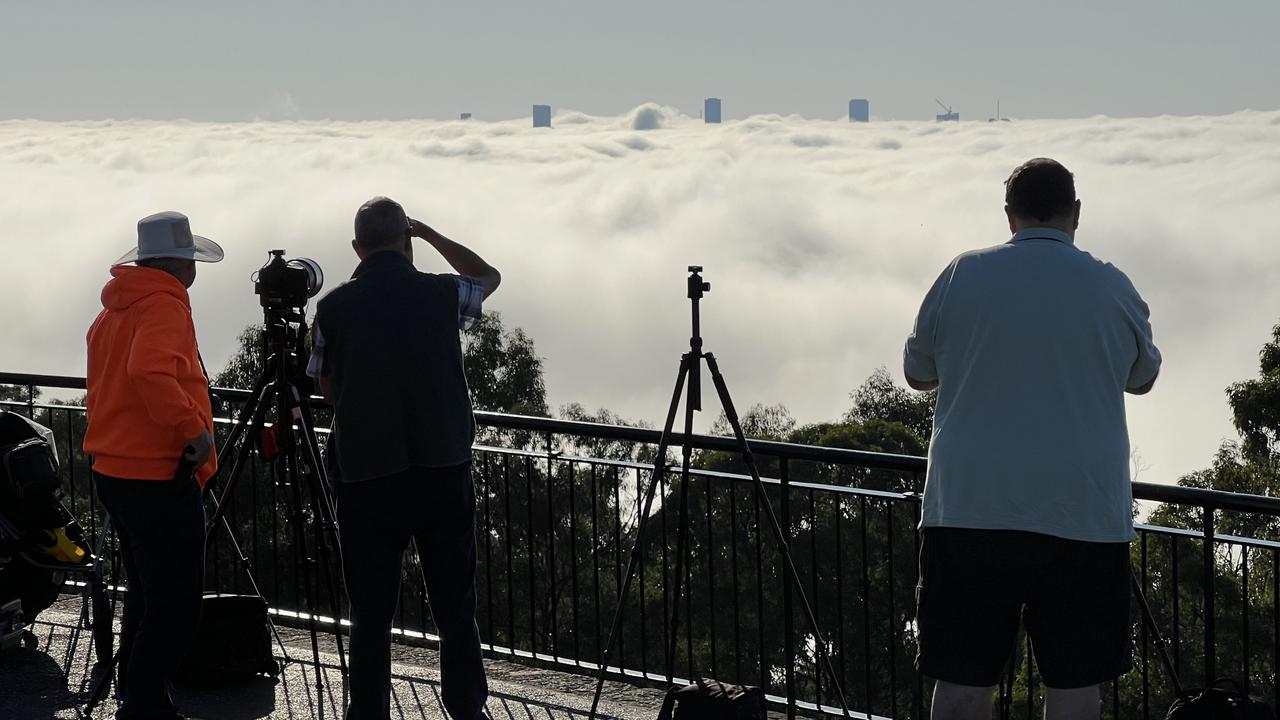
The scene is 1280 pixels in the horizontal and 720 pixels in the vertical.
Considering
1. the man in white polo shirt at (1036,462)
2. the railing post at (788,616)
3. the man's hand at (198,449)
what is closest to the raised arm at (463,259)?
the man's hand at (198,449)

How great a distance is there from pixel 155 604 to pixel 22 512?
1.56 m

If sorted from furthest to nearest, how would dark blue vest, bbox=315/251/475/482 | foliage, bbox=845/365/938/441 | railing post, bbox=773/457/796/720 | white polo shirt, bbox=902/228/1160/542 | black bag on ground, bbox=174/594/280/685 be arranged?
1. foliage, bbox=845/365/938/441
2. black bag on ground, bbox=174/594/280/685
3. railing post, bbox=773/457/796/720
4. dark blue vest, bbox=315/251/475/482
5. white polo shirt, bbox=902/228/1160/542

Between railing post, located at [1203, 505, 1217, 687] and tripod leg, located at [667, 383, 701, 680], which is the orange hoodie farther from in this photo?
railing post, located at [1203, 505, 1217, 687]

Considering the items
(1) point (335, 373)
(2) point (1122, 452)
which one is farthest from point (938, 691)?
(1) point (335, 373)

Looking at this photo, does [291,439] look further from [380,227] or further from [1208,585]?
[1208,585]

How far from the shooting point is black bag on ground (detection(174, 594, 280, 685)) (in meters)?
5.45

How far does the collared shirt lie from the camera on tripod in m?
0.77

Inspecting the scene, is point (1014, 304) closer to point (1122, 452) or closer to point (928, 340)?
point (928, 340)

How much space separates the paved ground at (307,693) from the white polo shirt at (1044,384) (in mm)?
2388

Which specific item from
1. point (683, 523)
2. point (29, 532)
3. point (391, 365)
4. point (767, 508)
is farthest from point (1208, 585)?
point (29, 532)

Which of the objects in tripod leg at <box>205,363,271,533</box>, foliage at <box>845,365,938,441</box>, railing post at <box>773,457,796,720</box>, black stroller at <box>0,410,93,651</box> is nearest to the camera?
railing post at <box>773,457,796,720</box>

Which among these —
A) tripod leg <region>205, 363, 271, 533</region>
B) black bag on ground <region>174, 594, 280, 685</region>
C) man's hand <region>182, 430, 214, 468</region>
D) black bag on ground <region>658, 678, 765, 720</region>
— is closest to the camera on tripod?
tripod leg <region>205, 363, 271, 533</region>

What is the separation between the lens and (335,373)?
4.26 m

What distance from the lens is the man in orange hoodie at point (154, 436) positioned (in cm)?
449
